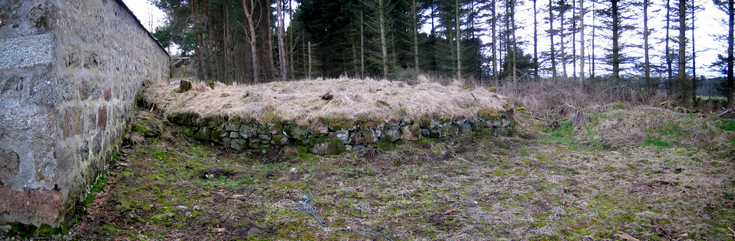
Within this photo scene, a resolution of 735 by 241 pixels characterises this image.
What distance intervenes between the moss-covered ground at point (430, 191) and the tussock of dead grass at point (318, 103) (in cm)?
58

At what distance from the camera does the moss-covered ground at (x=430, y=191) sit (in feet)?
9.37

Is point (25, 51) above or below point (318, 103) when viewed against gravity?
above

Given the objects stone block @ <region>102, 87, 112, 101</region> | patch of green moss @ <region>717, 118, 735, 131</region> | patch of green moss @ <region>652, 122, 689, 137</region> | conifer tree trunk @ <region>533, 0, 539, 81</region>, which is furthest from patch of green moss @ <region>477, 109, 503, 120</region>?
conifer tree trunk @ <region>533, 0, 539, 81</region>

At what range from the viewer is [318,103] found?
5879 mm

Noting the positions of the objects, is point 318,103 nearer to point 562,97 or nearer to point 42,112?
point 42,112

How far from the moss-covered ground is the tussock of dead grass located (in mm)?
581

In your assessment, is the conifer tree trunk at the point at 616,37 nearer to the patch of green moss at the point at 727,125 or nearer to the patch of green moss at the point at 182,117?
the patch of green moss at the point at 727,125

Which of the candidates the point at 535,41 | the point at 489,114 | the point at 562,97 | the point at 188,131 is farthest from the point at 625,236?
the point at 535,41

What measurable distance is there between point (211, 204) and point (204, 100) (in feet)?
10.2

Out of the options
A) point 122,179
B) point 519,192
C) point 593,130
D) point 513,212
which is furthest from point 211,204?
point 593,130

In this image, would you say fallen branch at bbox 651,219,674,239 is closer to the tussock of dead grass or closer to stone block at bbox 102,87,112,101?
the tussock of dead grass

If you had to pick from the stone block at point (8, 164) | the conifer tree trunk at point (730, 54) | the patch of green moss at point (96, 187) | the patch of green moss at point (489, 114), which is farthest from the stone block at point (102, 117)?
the conifer tree trunk at point (730, 54)

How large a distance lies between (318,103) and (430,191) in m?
2.71

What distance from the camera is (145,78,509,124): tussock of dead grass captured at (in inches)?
214
